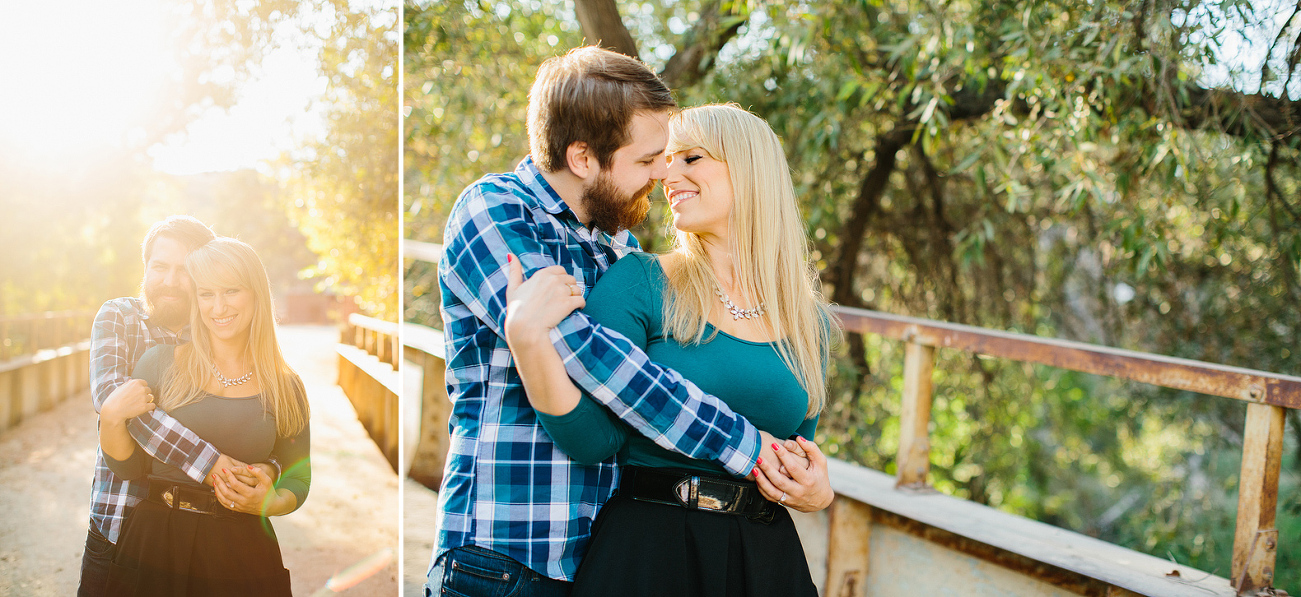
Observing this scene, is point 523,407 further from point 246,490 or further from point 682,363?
point 246,490

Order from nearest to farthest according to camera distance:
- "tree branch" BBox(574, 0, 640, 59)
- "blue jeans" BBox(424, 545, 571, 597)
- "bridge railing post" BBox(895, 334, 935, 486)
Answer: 1. "blue jeans" BBox(424, 545, 571, 597)
2. "bridge railing post" BBox(895, 334, 935, 486)
3. "tree branch" BBox(574, 0, 640, 59)

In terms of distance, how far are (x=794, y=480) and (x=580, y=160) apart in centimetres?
66

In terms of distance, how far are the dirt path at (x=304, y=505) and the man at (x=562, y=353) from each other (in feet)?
1.87

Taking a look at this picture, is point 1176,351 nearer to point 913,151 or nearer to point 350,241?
point 913,151

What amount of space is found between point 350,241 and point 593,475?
1.00 meters

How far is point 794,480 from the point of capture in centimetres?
132

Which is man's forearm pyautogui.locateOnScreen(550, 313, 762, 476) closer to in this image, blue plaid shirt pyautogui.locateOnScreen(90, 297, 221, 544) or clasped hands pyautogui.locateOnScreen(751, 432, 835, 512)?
clasped hands pyautogui.locateOnScreen(751, 432, 835, 512)

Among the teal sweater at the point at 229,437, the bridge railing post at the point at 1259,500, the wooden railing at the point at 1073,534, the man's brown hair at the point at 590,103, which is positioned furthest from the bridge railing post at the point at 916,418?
the teal sweater at the point at 229,437

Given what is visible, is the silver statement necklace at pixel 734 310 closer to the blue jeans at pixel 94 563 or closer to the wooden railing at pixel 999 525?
the wooden railing at pixel 999 525

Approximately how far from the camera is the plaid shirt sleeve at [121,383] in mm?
1478

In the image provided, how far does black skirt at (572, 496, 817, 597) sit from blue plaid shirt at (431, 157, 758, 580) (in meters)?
0.06

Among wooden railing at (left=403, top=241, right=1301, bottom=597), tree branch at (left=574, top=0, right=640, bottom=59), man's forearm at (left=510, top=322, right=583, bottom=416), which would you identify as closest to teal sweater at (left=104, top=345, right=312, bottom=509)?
man's forearm at (left=510, top=322, right=583, bottom=416)

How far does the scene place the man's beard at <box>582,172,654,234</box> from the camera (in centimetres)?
Result: 137

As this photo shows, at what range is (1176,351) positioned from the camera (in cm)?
474
